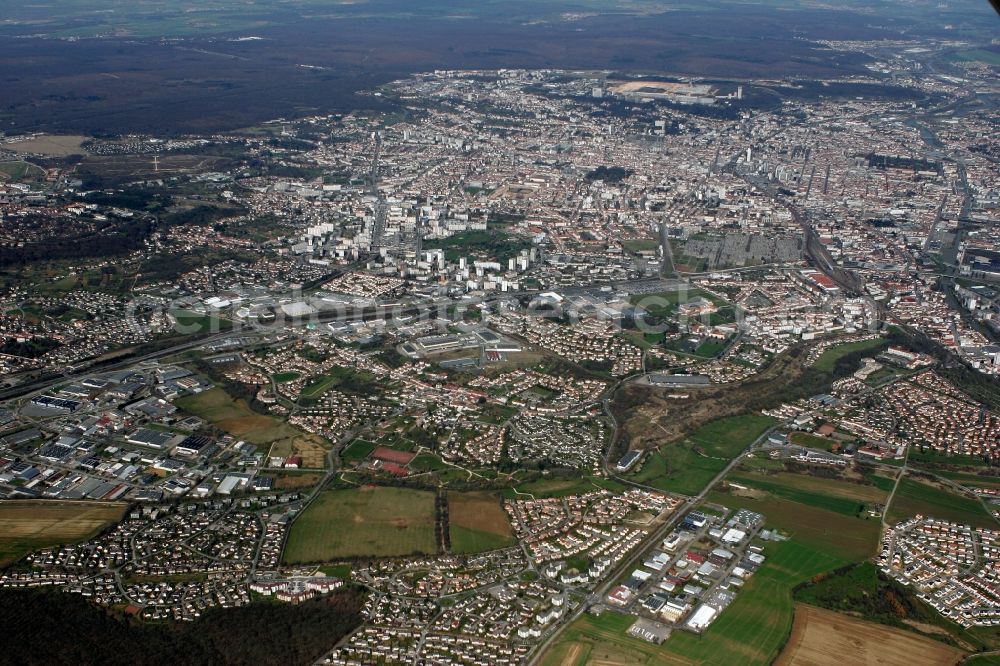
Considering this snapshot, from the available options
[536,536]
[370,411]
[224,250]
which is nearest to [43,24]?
[224,250]

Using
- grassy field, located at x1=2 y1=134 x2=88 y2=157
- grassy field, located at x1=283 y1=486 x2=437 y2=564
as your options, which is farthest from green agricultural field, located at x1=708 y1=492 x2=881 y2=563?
grassy field, located at x1=2 y1=134 x2=88 y2=157

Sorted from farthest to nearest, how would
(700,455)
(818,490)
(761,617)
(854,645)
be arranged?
(700,455), (818,490), (761,617), (854,645)

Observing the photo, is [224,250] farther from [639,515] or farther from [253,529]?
[639,515]

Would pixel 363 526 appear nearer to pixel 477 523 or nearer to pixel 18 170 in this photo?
pixel 477 523

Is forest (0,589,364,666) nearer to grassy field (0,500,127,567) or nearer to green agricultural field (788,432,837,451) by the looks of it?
grassy field (0,500,127,567)

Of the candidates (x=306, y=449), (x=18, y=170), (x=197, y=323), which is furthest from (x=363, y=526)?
(x=18, y=170)
